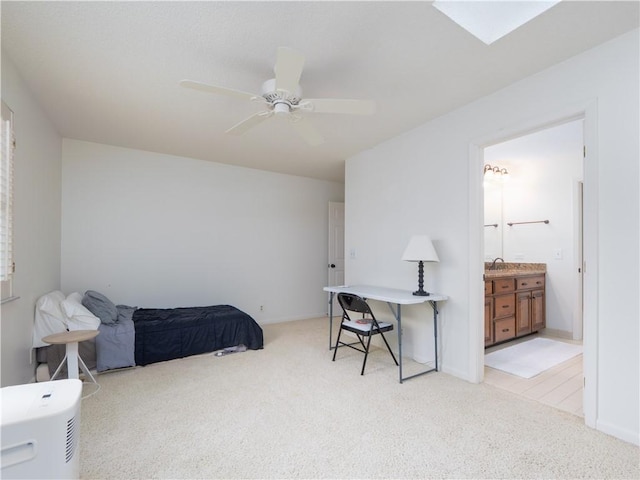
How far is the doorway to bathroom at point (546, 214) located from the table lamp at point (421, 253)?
148cm

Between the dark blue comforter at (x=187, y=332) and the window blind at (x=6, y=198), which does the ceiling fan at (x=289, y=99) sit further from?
the dark blue comforter at (x=187, y=332)

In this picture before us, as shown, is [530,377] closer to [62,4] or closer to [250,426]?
[250,426]

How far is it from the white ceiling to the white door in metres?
2.59

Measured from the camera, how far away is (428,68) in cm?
226

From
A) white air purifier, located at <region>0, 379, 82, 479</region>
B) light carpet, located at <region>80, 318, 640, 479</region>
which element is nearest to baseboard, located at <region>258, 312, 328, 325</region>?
light carpet, located at <region>80, 318, 640, 479</region>

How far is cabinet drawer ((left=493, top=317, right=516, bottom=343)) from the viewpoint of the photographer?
3.74 meters

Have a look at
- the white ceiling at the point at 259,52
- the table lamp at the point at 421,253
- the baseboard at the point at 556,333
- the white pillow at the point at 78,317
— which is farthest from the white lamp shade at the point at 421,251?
the white pillow at the point at 78,317

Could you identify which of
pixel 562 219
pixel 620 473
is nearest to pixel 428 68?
pixel 620 473

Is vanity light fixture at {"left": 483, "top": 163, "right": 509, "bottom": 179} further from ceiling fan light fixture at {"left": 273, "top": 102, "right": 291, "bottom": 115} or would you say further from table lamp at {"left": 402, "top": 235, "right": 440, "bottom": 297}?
ceiling fan light fixture at {"left": 273, "top": 102, "right": 291, "bottom": 115}

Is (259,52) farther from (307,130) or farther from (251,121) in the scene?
(307,130)

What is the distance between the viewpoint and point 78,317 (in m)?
2.91

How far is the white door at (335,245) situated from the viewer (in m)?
5.66

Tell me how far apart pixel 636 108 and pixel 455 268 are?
1.61 m

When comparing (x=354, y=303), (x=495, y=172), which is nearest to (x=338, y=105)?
(x=354, y=303)
